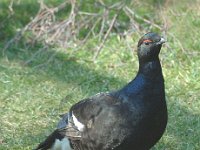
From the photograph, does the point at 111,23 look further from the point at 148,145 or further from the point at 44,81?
the point at 148,145

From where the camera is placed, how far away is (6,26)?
912cm

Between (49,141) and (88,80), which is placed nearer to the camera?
(49,141)

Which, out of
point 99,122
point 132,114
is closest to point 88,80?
point 99,122

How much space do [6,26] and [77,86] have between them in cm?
233

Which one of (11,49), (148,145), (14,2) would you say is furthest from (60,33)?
(148,145)

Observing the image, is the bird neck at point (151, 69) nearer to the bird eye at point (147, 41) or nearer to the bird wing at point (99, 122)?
the bird eye at point (147, 41)

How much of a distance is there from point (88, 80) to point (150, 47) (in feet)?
8.65

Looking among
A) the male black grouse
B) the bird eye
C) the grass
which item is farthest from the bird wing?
the grass

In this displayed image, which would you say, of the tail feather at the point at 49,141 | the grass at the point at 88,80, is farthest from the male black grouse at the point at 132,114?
the grass at the point at 88,80

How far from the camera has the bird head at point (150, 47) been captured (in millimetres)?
4762

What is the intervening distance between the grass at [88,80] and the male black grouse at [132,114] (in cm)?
105

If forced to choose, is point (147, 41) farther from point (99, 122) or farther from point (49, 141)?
point (49, 141)

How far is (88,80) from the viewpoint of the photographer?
24.1ft

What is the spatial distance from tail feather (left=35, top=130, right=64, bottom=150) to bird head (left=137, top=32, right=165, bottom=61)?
0.99m
